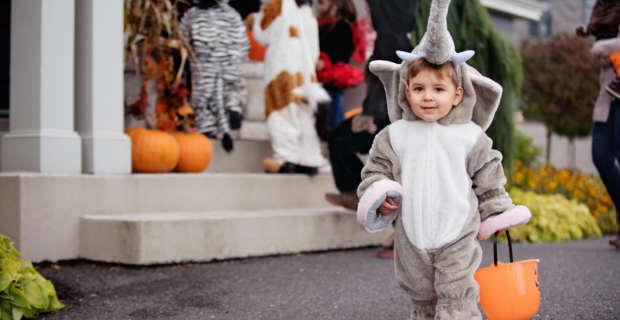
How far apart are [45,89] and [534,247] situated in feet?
15.2

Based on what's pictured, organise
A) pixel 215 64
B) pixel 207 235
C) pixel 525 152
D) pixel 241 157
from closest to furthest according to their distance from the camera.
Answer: pixel 207 235 → pixel 215 64 → pixel 241 157 → pixel 525 152

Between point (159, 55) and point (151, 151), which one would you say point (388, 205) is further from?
point (159, 55)

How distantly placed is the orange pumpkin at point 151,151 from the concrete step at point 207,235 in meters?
0.55

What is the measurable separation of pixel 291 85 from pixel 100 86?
68.4 inches

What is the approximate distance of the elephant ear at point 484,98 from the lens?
2.27 m

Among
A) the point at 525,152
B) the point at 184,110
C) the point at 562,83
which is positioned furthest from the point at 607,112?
the point at 562,83

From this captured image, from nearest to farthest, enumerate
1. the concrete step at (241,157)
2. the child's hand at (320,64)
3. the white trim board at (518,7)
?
the concrete step at (241,157), the child's hand at (320,64), the white trim board at (518,7)

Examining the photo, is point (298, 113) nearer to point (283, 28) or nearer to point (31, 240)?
point (283, 28)

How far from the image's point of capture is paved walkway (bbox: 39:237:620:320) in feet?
9.73

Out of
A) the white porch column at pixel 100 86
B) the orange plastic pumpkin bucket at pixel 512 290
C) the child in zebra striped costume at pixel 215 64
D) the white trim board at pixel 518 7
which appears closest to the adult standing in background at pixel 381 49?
the child in zebra striped costume at pixel 215 64

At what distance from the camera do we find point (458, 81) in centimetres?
222

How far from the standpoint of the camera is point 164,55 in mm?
5367

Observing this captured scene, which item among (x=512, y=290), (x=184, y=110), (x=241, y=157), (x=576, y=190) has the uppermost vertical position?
(x=184, y=110)

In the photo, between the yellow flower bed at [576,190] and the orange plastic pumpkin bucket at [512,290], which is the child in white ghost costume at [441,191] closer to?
the orange plastic pumpkin bucket at [512,290]
